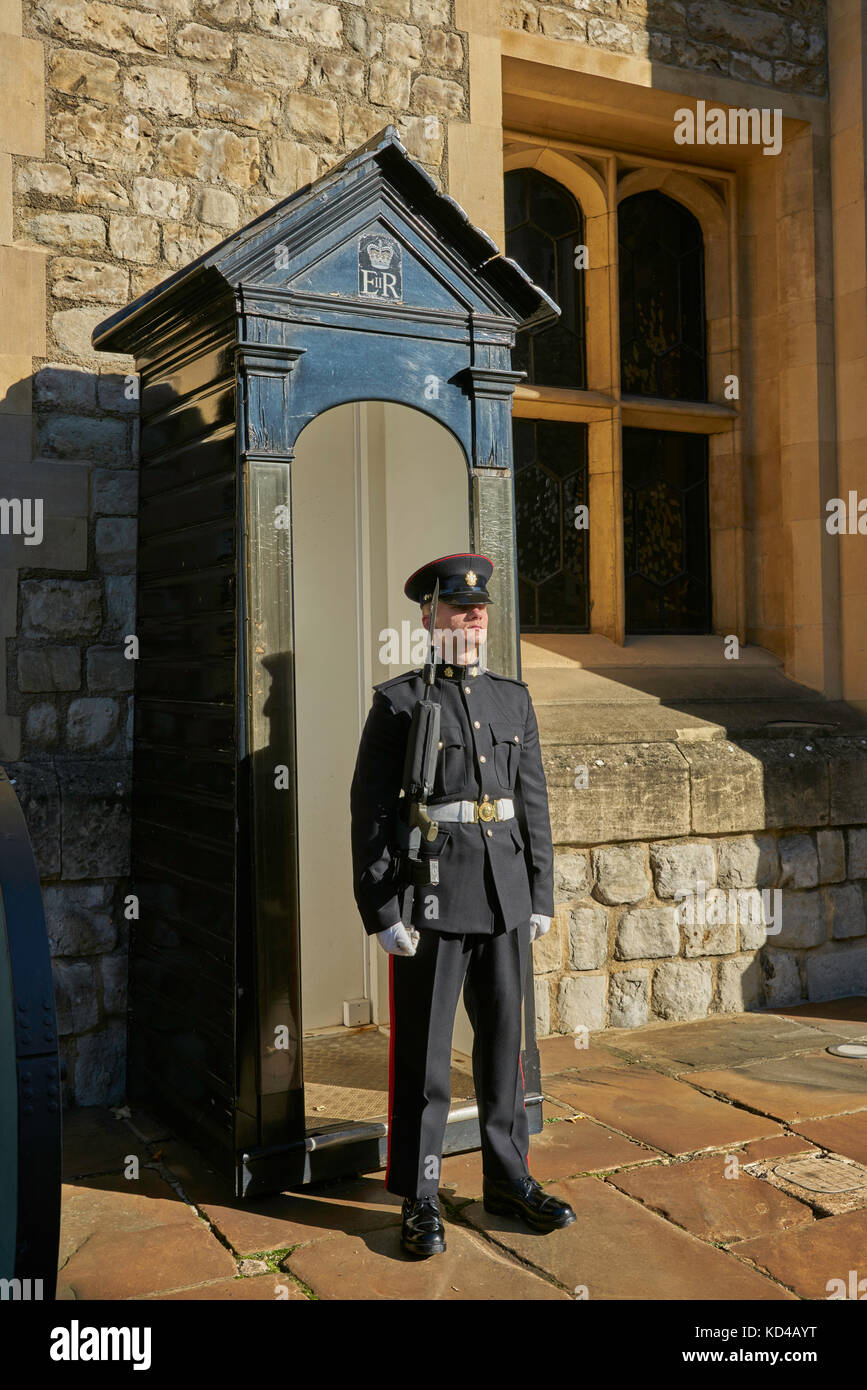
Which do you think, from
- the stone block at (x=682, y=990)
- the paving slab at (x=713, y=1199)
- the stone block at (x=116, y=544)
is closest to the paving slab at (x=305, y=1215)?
the paving slab at (x=713, y=1199)

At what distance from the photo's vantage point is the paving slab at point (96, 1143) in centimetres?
334

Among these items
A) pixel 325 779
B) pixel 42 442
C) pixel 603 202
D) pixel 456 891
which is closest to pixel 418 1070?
pixel 456 891

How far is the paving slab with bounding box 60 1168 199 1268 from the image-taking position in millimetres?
2926

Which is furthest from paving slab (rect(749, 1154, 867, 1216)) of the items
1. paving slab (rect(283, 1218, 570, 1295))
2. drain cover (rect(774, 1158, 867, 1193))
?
paving slab (rect(283, 1218, 570, 1295))

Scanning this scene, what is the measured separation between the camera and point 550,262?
529 centimetres

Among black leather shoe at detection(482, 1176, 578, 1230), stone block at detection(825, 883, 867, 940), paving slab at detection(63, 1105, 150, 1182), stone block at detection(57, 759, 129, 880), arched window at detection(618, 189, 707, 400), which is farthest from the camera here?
arched window at detection(618, 189, 707, 400)

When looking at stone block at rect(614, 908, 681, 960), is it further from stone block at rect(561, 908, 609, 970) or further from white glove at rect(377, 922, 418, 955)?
white glove at rect(377, 922, 418, 955)

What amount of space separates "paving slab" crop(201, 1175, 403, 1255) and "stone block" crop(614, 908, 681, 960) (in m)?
1.67

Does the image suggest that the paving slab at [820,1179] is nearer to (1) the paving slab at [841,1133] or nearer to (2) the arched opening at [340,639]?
(1) the paving slab at [841,1133]

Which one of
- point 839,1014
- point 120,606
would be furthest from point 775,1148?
point 120,606

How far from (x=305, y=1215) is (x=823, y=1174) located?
1.33m

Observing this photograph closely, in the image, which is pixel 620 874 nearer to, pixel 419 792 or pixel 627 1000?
pixel 627 1000

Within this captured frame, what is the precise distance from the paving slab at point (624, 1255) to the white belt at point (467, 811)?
96 cm

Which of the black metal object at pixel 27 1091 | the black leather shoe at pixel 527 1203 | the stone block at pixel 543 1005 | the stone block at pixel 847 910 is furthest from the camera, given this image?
the stone block at pixel 847 910
